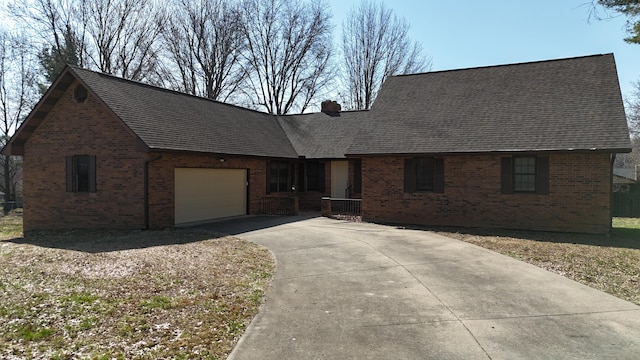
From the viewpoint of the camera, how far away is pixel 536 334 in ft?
16.5

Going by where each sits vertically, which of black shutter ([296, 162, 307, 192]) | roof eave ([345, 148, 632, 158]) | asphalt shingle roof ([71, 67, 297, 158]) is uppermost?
asphalt shingle roof ([71, 67, 297, 158])

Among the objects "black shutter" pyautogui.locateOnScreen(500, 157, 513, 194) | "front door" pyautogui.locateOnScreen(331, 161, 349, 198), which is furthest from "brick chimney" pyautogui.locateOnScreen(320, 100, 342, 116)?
"black shutter" pyautogui.locateOnScreen(500, 157, 513, 194)

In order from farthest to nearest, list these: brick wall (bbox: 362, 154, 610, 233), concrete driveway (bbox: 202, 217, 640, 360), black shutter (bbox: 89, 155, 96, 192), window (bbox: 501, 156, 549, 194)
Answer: black shutter (bbox: 89, 155, 96, 192)
window (bbox: 501, 156, 549, 194)
brick wall (bbox: 362, 154, 610, 233)
concrete driveway (bbox: 202, 217, 640, 360)

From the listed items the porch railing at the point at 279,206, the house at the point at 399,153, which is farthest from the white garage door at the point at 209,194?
the porch railing at the point at 279,206

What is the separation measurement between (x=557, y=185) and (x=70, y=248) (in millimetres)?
15220

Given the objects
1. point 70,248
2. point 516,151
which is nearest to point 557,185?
point 516,151

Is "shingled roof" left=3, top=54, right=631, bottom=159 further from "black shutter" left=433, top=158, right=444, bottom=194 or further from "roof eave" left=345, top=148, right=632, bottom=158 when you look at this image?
"black shutter" left=433, top=158, right=444, bottom=194

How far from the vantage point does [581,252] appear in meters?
10.5

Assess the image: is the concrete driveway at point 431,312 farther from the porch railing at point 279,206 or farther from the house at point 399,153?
the porch railing at point 279,206

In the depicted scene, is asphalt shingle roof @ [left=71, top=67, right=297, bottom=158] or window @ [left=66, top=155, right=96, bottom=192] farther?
window @ [left=66, top=155, right=96, bottom=192]

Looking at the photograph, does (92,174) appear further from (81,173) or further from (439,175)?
(439,175)

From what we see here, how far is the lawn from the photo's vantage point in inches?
188

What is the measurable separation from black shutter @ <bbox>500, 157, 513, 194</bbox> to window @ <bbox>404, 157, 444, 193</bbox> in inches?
83.2

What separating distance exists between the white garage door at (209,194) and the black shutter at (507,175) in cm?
1103
